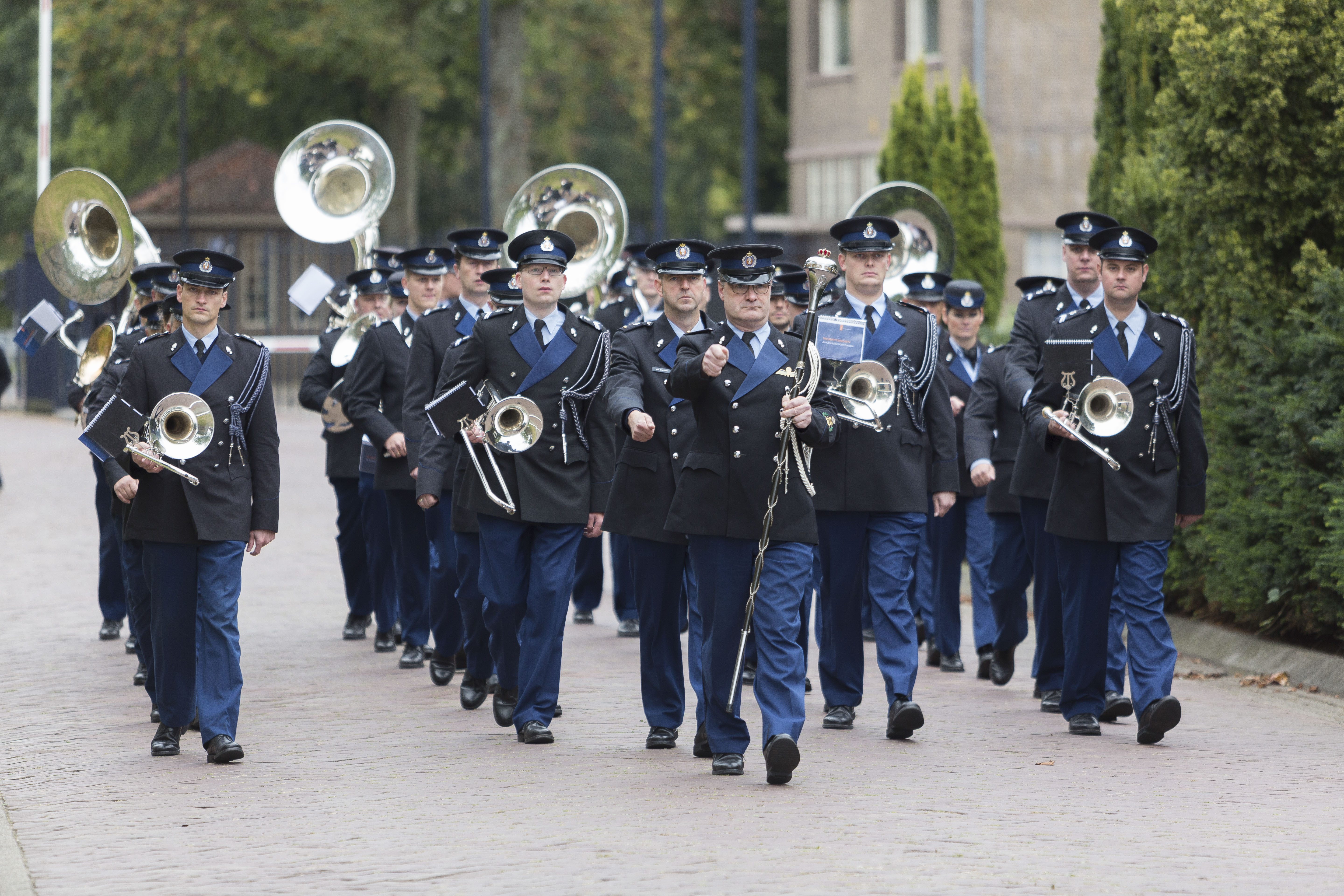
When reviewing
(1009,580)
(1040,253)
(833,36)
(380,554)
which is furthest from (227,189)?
(1009,580)

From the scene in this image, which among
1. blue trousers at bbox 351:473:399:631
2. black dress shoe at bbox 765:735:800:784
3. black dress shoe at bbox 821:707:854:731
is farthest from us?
blue trousers at bbox 351:473:399:631

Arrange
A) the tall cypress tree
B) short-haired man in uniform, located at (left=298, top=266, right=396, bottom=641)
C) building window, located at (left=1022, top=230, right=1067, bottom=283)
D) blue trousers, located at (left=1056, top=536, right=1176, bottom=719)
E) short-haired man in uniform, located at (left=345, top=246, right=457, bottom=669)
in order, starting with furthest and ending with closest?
building window, located at (left=1022, top=230, right=1067, bottom=283) → the tall cypress tree → short-haired man in uniform, located at (left=298, top=266, right=396, bottom=641) → short-haired man in uniform, located at (left=345, top=246, right=457, bottom=669) → blue trousers, located at (left=1056, top=536, right=1176, bottom=719)

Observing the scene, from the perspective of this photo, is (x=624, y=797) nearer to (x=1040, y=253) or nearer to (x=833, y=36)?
(x=1040, y=253)

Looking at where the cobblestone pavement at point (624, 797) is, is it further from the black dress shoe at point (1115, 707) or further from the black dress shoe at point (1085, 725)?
the black dress shoe at point (1115, 707)

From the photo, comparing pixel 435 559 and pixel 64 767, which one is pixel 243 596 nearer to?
pixel 435 559

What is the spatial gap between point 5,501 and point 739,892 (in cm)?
1486

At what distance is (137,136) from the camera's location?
43.6 metres

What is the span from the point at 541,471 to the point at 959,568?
318 cm

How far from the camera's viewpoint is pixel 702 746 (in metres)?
7.89

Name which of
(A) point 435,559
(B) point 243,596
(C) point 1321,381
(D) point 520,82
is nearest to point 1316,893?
(C) point 1321,381

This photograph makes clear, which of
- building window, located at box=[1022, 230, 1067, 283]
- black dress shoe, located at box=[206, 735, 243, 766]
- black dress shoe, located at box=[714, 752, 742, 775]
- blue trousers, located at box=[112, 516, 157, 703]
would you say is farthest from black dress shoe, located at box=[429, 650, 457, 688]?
building window, located at box=[1022, 230, 1067, 283]

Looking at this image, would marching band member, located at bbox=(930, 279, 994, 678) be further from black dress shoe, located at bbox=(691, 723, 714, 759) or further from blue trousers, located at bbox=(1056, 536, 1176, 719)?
black dress shoe, located at bbox=(691, 723, 714, 759)

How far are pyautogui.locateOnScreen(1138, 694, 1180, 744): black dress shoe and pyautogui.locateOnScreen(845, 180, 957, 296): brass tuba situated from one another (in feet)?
17.4

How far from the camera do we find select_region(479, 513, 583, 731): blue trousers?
8.29 metres
